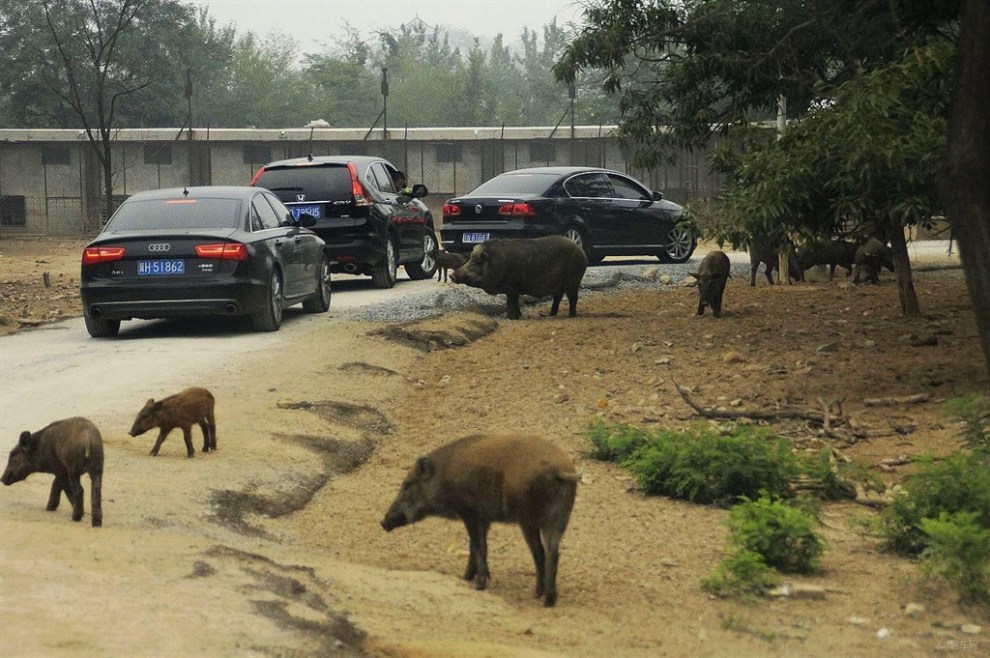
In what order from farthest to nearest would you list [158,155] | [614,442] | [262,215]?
[158,155] < [262,215] < [614,442]

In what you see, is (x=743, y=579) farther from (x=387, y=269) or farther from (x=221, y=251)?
(x=387, y=269)

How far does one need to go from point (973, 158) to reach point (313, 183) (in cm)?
1323

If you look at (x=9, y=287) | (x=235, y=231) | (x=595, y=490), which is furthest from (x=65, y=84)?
(x=595, y=490)

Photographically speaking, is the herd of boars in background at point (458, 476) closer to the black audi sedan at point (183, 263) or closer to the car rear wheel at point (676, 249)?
the black audi sedan at point (183, 263)

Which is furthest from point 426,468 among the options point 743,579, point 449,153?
point 449,153

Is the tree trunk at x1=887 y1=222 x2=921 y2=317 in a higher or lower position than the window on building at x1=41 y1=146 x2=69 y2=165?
lower

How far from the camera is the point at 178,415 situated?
360 inches

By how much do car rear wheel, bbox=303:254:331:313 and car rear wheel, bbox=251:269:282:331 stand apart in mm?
1740

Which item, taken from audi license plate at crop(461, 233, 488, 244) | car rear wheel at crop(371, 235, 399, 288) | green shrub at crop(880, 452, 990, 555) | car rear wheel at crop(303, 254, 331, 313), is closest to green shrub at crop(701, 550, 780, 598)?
green shrub at crop(880, 452, 990, 555)

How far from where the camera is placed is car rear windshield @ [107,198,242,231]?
15.8 meters

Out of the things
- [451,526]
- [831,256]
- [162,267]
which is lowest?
[451,526]

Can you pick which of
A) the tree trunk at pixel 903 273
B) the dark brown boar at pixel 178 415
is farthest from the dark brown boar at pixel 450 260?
the dark brown boar at pixel 178 415

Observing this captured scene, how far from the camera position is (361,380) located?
12.9m

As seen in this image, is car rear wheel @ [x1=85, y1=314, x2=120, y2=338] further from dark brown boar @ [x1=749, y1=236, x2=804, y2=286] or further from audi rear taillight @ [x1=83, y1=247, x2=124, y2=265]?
dark brown boar @ [x1=749, y1=236, x2=804, y2=286]
